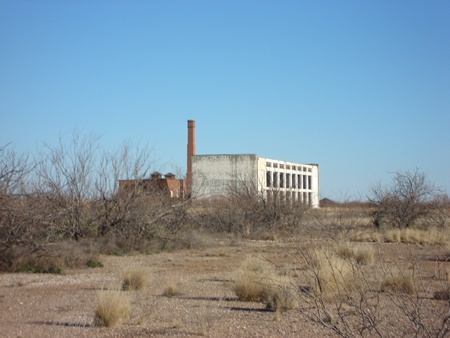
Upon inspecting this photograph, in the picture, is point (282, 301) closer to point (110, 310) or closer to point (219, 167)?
point (110, 310)

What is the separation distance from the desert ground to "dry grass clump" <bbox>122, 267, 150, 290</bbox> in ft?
0.57

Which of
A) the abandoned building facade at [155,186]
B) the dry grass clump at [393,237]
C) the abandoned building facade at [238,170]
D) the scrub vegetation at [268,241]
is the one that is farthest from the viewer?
the abandoned building facade at [238,170]

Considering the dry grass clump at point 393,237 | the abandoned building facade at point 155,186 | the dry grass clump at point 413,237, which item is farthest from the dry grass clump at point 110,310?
the dry grass clump at point 393,237

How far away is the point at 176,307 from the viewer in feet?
39.4

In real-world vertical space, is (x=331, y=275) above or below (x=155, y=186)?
below

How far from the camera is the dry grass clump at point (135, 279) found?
13977 mm

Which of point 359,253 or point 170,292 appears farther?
point 359,253

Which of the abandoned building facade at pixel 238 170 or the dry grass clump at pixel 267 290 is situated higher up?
the abandoned building facade at pixel 238 170

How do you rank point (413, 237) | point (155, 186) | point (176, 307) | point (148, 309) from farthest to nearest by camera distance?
point (413, 237) → point (155, 186) → point (176, 307) → point (148, 309)

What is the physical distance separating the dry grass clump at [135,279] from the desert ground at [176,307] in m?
0.17

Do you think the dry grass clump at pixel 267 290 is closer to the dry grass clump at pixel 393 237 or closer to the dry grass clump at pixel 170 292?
the dry grass clump at pixel 170 292

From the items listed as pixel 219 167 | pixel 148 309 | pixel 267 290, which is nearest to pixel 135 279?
pixel 148 309

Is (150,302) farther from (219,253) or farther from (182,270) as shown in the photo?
(219,253)

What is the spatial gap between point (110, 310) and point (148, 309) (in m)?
1.67
